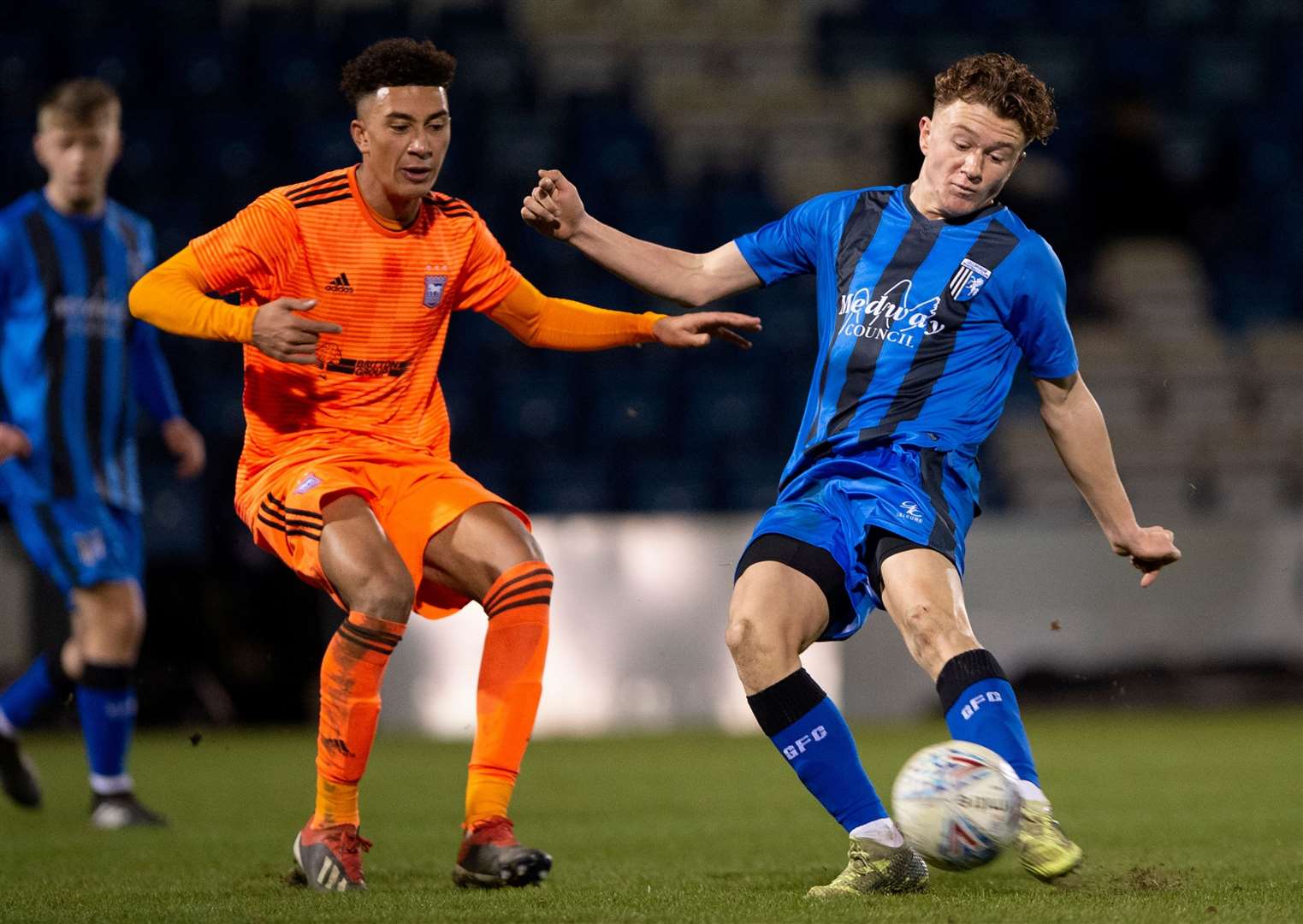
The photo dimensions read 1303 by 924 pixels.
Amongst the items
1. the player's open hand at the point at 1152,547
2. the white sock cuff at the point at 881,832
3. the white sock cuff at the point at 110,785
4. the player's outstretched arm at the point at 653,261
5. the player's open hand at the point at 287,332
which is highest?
the player's outstretched arm at the point at 653,261

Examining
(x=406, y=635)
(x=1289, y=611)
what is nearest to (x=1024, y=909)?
Result: (x=406, y=635)

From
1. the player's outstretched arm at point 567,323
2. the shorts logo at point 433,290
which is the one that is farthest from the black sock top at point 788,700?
the shorts logo at point 433,290

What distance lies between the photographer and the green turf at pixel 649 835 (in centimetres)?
397

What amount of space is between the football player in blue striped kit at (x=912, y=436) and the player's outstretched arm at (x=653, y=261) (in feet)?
0.21

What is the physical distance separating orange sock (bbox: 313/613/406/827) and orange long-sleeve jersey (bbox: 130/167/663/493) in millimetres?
562

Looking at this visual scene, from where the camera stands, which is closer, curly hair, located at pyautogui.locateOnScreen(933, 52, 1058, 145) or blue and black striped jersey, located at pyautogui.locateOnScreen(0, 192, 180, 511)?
curly hair, located at pyautogui.locateOnScreen(933, 52, 1058, 145)

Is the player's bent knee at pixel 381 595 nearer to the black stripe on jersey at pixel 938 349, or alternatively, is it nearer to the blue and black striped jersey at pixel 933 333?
the blue and black striped jersey at pixel 933 333

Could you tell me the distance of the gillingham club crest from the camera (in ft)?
14.5

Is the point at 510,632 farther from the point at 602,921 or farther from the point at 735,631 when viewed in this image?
the point at 602,921

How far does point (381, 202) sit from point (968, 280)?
156 cm

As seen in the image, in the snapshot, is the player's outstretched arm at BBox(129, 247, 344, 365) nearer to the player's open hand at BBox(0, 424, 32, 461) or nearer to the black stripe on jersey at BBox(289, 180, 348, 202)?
the black stripe on jersey at BBox(289, 180, 348, 202)

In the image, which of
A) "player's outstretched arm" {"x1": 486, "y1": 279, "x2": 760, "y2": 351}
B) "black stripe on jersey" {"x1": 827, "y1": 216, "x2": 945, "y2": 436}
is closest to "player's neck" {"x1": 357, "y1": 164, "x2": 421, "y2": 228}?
"player's outstretched arm" {"x1": 486, "y1": 279, "x2": 760, "y2": 351}

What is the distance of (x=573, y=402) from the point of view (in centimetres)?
1161

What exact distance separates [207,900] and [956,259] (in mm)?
2285
